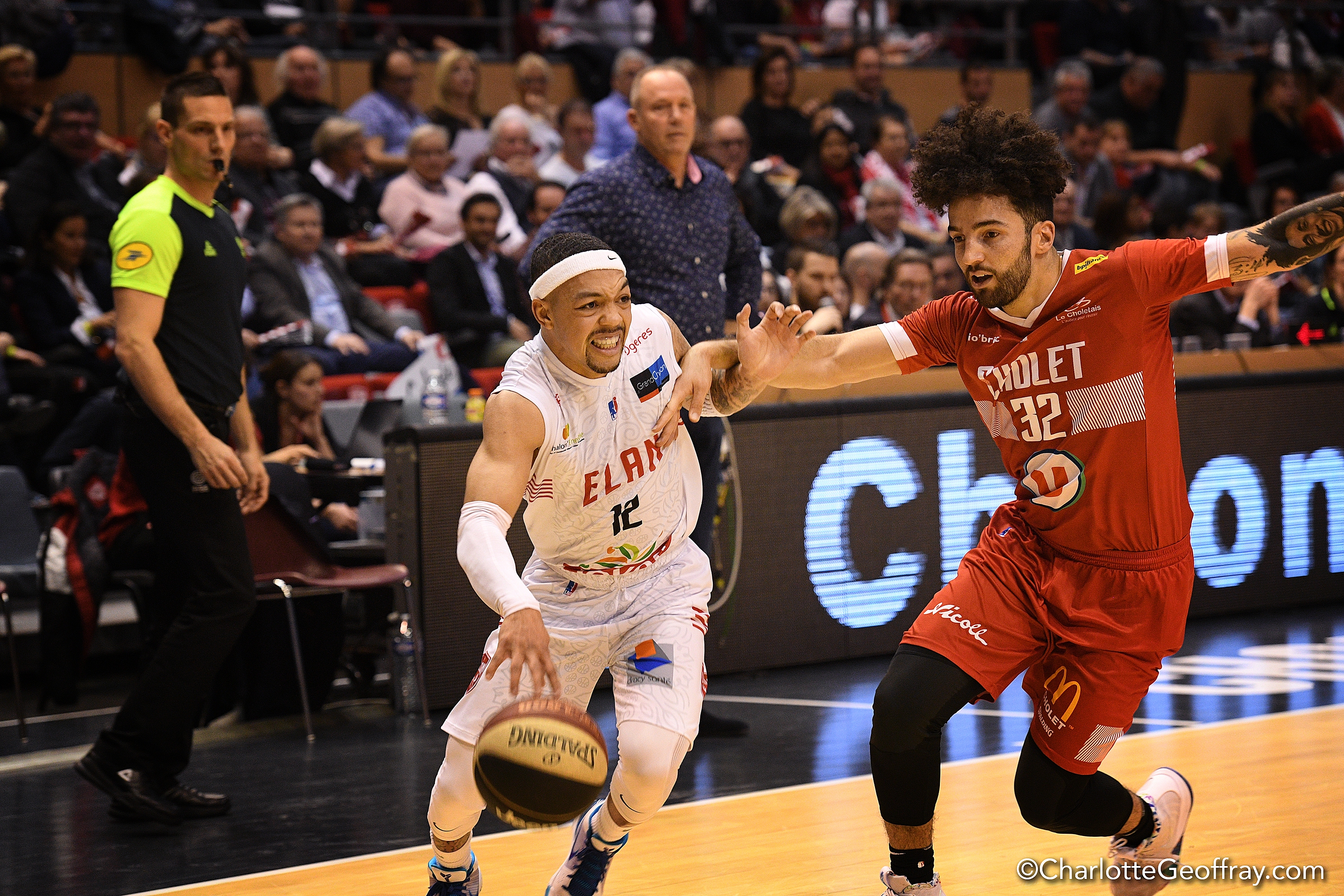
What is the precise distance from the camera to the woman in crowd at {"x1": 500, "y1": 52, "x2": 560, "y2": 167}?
37.7ft

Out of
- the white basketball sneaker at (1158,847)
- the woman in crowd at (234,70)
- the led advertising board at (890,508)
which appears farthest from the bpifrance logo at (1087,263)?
the woman in crowd at (234,70)

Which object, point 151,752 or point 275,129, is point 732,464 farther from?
point 275,129

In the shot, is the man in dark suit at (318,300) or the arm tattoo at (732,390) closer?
the arm tattoo at (732,390)

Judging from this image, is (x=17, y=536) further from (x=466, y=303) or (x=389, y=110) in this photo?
(x=389, y=110)

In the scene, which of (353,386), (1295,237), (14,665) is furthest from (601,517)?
(353,386)

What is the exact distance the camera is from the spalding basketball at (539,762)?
330 cm

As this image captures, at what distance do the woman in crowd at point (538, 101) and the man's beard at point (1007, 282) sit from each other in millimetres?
7950

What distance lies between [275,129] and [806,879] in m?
7.77

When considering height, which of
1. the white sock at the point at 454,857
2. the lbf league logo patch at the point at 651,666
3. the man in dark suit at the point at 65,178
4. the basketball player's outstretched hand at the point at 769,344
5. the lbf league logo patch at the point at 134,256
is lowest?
the white sock at the point at 454,857

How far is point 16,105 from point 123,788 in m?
6.09

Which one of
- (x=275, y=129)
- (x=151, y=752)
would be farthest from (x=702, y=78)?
(x=151, y=752)

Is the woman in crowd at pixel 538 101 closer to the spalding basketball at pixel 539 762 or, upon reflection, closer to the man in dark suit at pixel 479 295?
the man in dark suit at pixel 479 295

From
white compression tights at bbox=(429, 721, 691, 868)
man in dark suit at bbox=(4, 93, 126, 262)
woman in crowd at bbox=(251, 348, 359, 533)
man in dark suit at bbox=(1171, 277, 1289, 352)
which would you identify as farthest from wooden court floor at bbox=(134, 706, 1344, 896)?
man in dark suit at bbox=(4, 93, 126, 262)

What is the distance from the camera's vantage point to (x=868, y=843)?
4.67m
